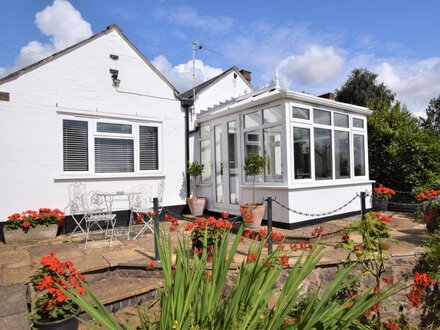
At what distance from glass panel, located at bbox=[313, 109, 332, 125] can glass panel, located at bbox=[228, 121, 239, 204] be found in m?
2.01

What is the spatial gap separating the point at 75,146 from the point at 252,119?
13.8 feet

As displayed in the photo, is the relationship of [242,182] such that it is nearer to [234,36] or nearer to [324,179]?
[324,179]

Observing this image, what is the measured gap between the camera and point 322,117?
281 inches

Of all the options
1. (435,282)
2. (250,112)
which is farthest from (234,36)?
(435,282)

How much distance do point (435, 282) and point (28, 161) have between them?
7.27 metres

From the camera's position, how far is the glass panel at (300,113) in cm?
647

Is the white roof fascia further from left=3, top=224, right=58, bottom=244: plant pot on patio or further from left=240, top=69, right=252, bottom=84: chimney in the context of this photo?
left=3, top=224, right=58, bottom=244: plant pot on patio

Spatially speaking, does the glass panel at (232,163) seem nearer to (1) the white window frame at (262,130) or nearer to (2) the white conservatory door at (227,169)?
(2) the white conservatory door at (227,169)

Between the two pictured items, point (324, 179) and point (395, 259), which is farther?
point (324, 179)

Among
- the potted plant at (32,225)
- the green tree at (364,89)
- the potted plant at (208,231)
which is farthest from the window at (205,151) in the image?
the green tree at (364,89)

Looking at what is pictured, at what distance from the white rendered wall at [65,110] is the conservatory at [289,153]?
3.70 feet

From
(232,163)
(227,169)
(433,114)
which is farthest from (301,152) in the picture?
(433,114)

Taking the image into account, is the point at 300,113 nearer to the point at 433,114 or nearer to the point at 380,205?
the point at 380,205

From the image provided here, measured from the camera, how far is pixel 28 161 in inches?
238
